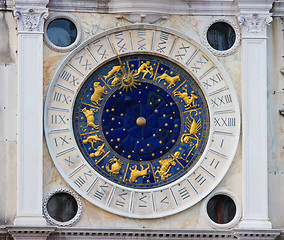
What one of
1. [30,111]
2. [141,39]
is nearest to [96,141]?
[30,111]

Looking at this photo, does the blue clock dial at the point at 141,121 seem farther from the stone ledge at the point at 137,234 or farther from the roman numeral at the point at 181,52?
the stone ledge at the point at 137,234

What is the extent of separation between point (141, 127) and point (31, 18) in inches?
89.9

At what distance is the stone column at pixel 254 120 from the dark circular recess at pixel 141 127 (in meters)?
1.07

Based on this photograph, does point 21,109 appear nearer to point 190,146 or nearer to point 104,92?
point 104,92

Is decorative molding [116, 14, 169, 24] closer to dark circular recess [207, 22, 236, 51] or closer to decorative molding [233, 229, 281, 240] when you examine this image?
dark circular recess [207, 22, 236, 51]

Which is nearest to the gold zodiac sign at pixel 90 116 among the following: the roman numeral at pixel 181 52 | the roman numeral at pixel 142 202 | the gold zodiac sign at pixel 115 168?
the gold zodiac sign at pixel 115 168

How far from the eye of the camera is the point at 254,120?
68.0ft

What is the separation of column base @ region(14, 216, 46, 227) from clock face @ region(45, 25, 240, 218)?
739 mm

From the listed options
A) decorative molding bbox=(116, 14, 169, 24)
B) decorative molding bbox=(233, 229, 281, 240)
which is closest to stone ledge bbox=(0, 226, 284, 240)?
decorative molding bbox=(233, 229, 281, 240)

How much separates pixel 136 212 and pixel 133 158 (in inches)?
32.1

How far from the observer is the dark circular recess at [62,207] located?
2038 centimetres

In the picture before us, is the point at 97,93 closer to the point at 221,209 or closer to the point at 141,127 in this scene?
the point at 141,127

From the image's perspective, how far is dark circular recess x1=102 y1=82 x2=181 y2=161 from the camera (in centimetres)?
2072

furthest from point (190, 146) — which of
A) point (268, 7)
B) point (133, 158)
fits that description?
point (268, 7)
